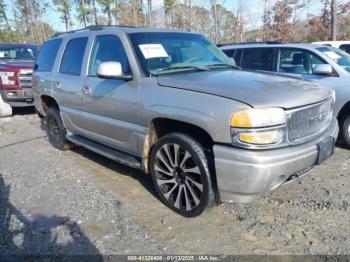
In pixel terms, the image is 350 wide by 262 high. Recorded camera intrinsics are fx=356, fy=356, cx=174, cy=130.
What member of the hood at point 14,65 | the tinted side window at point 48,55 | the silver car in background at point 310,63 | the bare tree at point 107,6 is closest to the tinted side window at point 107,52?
the tinted side window at point 48,55

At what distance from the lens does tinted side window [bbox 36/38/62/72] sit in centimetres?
567

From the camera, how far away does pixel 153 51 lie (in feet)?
A: 13.0

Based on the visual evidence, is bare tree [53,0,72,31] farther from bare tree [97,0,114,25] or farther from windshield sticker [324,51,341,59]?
windshield sticker [324,51,341,59]

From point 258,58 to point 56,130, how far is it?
12.9 feet

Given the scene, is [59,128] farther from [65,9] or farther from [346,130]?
[65,9]

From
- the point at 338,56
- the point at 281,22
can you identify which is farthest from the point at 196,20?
the point at 338,56

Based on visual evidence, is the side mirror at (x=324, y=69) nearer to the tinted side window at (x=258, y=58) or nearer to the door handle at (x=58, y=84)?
the tinted side window at (x=258, y=58)

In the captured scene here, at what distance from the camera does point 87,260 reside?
2.94 m

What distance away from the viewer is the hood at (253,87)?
118 inches

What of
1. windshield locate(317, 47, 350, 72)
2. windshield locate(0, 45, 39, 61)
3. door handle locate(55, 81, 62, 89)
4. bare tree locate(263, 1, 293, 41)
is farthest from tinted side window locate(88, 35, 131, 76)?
bare tree locate(263, 1, 293, 41)

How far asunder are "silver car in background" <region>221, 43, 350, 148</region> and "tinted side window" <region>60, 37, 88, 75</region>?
2.38 m

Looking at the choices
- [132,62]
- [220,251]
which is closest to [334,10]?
[132,62]

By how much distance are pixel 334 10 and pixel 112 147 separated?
44.5ft

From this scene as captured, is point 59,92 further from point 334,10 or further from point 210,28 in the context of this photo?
point 210,28
